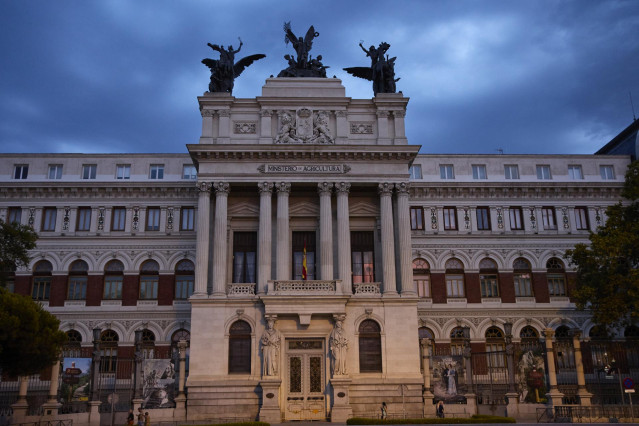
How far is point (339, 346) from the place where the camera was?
36.9 m

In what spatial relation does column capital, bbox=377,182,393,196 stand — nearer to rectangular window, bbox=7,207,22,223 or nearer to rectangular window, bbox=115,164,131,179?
rectangular window, bbox=115,164,131,179

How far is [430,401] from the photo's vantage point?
36844 mm

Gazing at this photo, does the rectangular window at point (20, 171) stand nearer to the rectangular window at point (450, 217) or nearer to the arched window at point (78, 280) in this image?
the arched window at point (78, 280)

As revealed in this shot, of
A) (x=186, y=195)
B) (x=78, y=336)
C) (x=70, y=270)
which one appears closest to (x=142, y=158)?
(x=186, y=195)

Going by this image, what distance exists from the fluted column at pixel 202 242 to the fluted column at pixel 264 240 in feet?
11.0

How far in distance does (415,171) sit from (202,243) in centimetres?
1848

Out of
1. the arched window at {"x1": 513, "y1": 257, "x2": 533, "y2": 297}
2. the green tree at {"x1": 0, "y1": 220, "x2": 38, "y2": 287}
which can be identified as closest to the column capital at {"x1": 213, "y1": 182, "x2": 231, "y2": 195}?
the green tree at {"x1": 0, "y1": 220, "x2": 38, "y2": 287}

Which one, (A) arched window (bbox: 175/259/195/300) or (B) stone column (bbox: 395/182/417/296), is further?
(A) arched window (bbox: 175/259/195/300)

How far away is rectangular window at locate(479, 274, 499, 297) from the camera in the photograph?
4625 centimetres

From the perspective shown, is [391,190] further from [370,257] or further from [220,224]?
[220,224]

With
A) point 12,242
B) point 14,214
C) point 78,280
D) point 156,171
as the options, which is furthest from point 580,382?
point 14,214

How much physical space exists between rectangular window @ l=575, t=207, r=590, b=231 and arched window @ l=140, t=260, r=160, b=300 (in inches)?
1269

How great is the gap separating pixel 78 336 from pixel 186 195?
12.7 m

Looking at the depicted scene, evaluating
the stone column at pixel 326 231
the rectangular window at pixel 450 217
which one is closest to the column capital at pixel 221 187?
the stone column at pixel 326 231
